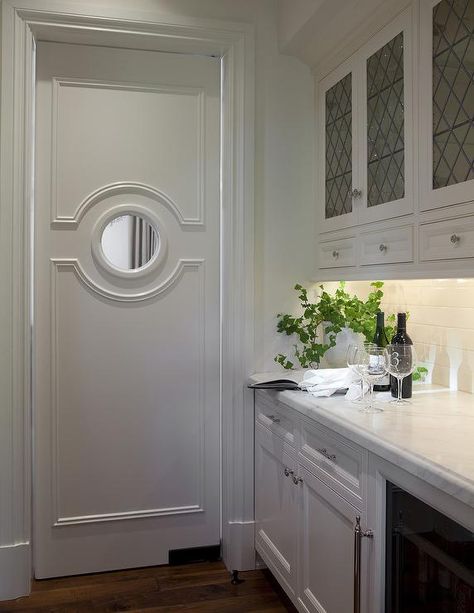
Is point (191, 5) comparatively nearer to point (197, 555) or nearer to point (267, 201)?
point (267, 201)

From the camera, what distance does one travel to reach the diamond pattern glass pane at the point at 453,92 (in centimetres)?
171

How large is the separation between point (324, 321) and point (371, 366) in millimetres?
714

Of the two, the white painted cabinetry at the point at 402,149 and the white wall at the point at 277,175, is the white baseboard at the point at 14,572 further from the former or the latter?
the white painted cabinetry at the point at 402,149

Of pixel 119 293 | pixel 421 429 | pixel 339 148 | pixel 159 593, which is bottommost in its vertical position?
pixel 159 593

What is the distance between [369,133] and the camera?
2.30 metres

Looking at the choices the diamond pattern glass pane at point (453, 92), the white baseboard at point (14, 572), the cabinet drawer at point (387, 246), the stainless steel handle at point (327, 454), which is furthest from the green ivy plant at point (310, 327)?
the white baseboard at point (14, 572)

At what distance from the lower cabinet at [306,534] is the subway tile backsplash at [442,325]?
0.68 meters

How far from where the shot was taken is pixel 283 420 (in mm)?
2414

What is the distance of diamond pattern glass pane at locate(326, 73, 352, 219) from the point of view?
2486mm

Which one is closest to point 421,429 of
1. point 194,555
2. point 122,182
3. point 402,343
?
point 402,343

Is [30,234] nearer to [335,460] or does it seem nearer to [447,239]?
[335,460]

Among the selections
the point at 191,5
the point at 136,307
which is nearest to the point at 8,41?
the point at 191,5

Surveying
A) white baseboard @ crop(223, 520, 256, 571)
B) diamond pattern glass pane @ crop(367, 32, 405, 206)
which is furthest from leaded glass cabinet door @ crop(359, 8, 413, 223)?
white baseboard @ crop(223, 520, 256, 571)

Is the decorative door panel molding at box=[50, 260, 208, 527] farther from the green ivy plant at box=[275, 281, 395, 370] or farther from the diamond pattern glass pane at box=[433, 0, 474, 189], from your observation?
the diamond pattern glass pane at box=[433, 0, 474, 189]
